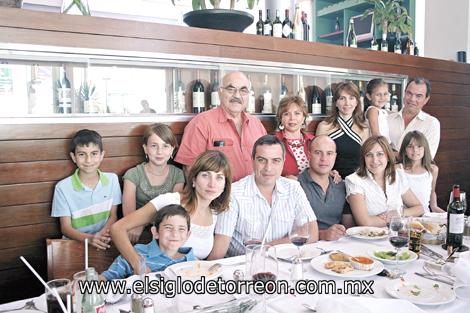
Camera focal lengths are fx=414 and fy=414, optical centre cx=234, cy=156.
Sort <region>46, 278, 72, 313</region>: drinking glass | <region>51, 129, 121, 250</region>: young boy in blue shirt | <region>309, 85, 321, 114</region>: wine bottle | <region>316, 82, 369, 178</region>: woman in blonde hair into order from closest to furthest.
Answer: <region>46, 278, 72, 313</region>: drinking glass
<region>51, 129, 121, 250</region>: young boy in blue shirt
<region>316, 82, 369, 178</region>: woman in blonde hair
<region>309, 85, 321, 114</region>: wine bottle

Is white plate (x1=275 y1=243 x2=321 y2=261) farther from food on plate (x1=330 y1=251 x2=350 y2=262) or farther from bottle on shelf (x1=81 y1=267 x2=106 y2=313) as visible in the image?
bottle on shelf (x1=81 y1=267 x2=106 y2=313)

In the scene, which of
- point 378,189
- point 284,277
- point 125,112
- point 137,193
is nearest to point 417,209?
point 378,189

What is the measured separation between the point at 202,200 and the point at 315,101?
6.78 ft

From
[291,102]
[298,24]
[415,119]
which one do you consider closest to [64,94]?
[291,102]

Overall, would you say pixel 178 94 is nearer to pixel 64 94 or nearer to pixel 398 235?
pixel 64 94

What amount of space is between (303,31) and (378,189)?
2284mm

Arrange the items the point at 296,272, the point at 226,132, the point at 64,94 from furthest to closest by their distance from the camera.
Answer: the point at 226,132, the point at 64,94, the point at 296,272

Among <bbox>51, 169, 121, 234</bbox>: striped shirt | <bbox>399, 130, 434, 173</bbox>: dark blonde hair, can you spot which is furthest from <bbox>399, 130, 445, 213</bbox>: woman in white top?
<bbox>51, 169, 121, 234</bbox>: striped shirt

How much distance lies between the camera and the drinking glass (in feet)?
3.65

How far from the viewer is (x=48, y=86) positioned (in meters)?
2.40

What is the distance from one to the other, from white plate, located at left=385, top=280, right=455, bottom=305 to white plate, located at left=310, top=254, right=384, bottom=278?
11 centimetres

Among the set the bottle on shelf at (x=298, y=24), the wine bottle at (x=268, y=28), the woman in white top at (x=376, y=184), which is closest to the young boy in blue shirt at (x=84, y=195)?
the woman in white top at (x=376, y=184)

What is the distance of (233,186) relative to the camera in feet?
7.23

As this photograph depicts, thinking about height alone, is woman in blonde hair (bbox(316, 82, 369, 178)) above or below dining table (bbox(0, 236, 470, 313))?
above
